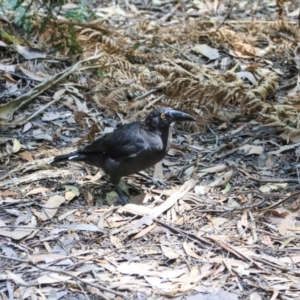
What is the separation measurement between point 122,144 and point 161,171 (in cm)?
48

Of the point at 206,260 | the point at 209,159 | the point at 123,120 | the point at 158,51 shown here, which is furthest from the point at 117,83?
the point at 206,260

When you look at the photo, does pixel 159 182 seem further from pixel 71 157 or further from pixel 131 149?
pixel 71 157

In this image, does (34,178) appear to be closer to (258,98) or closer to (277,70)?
(258,98)

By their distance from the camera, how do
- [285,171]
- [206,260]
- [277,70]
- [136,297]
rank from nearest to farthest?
[136,297] → [206,260] → [285,171] → [277,70]

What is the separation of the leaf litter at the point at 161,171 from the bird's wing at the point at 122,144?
31 cm

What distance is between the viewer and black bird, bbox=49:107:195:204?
14.7ft

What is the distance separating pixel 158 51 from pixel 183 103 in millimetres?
1426

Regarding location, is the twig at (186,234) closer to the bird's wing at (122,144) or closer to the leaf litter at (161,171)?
the leaf litter at (161,171)

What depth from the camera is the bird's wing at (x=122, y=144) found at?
14.7 ft

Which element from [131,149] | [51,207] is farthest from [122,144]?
[51,207]

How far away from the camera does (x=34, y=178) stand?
462 centimetres

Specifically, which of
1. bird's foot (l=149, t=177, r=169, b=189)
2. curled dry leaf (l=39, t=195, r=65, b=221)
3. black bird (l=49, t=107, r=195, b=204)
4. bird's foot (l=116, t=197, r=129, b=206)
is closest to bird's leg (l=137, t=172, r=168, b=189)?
bird's foot (l=149, t=177, r=169, b=189)

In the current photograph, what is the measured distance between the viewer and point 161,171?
191 inches

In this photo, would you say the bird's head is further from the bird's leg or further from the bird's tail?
the bird's tail
